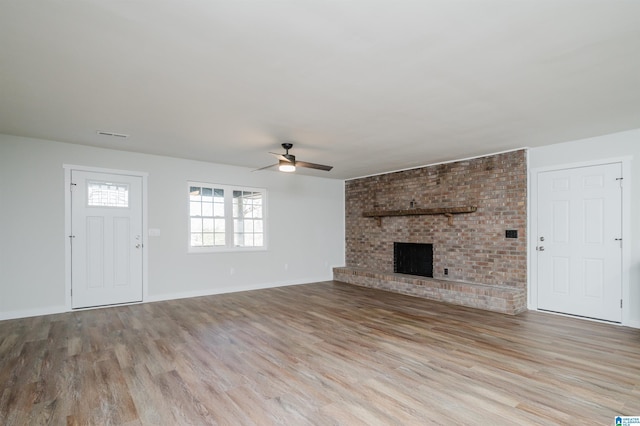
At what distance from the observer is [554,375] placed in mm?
2818

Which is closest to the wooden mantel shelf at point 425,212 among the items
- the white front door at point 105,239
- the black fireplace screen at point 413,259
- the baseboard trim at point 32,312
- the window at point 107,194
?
the black fireplace screen at point 413,259

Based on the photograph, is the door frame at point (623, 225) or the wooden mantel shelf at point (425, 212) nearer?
the door frame at point (623, 225)

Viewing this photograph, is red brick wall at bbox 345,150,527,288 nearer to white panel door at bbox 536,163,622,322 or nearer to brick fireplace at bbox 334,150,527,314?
brick fireplace at bbox 334,150,527,314

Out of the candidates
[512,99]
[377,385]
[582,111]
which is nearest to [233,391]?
[377,385]

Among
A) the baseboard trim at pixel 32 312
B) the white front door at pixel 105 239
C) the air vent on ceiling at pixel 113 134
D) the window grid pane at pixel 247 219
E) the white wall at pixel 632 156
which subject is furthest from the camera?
the window grid pane at pixel 247 219

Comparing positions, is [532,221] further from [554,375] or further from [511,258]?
[554,375]

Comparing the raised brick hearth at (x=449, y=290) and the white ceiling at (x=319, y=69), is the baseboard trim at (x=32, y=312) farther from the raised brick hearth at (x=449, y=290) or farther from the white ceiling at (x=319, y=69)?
the raised brick hearth at (x=449, y=290)

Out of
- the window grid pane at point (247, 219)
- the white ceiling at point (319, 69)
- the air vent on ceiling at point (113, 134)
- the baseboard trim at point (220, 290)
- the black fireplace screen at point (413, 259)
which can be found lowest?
the baseboard trim at point (220, 290)

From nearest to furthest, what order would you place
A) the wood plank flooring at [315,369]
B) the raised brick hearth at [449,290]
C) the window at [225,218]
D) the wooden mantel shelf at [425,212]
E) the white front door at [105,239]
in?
the wood plank flooring at [315,369] → the raised brick hearth at [449,290] → the white front door at [105,239] → the wooden mantel shelf at [425,212] → the window at [225,218]

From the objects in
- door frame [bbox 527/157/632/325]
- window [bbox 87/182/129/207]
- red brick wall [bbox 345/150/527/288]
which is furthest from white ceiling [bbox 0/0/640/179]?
red brick wall [bbox 345/150/527/288]

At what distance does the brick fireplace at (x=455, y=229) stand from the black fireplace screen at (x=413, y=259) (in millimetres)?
129

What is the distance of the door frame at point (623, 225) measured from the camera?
429 cm

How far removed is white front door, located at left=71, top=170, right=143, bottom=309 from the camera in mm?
5145

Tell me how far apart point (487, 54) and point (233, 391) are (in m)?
3.19
